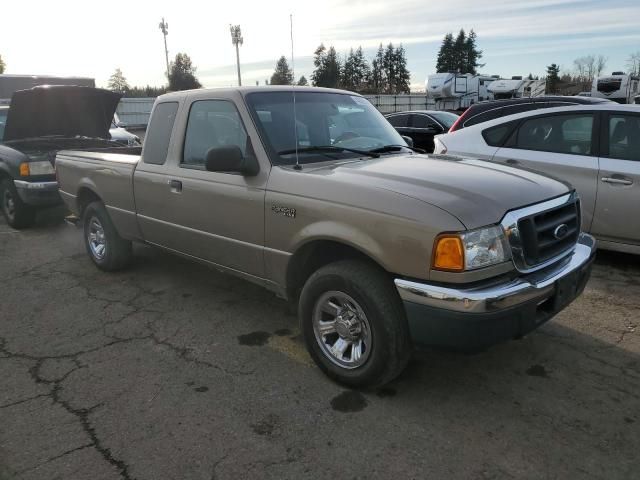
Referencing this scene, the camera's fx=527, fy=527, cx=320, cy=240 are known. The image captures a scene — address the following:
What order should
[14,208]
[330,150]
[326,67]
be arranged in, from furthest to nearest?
[326,67], [14,208], [330,150]

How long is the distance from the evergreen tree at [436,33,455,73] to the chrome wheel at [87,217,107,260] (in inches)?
3462

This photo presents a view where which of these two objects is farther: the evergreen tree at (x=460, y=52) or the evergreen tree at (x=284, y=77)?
the evergreen tree at (x=460, y=52)

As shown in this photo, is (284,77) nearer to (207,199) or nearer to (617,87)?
(207,199)

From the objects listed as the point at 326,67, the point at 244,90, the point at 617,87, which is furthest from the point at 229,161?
the point at 617,87

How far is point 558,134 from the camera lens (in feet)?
18.3

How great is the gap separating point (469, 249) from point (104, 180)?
4.01 m

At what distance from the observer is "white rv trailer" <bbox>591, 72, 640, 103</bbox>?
2891cm

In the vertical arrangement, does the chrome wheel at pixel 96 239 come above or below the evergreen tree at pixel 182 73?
below

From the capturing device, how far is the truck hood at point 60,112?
308 inches

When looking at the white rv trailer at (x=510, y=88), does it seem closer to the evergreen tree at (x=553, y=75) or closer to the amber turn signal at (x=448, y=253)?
the amber turn signal at (x=448, y=253)

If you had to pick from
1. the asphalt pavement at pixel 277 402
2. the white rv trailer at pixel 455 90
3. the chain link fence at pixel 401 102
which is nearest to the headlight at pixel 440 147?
the asphalt pavement at pixel 277 402

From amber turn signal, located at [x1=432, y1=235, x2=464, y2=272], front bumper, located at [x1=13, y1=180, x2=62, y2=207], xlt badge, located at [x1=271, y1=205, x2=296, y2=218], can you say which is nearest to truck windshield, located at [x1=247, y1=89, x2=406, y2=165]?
xlt badge, located at [x1=271, y1=205, x2=296, y2=218]

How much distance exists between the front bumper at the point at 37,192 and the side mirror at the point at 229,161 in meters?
4.91

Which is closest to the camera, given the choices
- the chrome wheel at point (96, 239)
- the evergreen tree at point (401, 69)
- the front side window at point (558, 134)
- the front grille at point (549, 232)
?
the front grille at point (549, 232)
